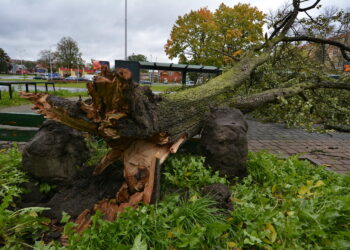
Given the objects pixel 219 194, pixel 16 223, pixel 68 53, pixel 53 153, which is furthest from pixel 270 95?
pixel 68 53

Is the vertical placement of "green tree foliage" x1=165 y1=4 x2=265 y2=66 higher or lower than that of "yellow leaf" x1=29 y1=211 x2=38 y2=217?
higher

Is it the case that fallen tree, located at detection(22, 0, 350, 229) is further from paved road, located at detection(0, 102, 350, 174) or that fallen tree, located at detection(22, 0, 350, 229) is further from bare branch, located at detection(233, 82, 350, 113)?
paved road, located at detection(0, 102, 350, 174)

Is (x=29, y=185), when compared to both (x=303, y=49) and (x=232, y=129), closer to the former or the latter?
(x=232, y=129)

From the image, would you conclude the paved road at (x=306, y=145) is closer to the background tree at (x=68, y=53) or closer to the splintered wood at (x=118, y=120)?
the splintered wood at (x=118, y=120)

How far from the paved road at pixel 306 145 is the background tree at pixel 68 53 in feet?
170

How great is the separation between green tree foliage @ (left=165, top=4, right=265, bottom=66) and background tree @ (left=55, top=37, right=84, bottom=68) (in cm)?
3219

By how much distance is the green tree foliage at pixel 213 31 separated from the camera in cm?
2306

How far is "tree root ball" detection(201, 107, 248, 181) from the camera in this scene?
2930 mm

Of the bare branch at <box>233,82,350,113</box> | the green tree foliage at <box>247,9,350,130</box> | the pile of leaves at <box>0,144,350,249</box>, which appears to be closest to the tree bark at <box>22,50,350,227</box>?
the pile of leaves at <box>0,144,350,249</box>

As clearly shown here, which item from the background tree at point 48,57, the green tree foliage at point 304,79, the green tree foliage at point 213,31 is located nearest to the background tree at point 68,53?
the background tree at point 48,57

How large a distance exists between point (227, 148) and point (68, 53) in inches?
2213

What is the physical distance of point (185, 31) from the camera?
26.0 m

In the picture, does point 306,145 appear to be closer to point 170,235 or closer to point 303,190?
point 303,190

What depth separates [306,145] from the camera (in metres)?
5.61
